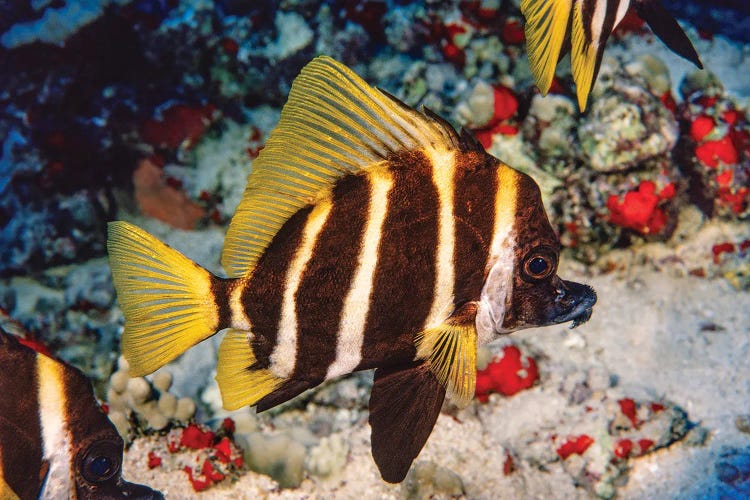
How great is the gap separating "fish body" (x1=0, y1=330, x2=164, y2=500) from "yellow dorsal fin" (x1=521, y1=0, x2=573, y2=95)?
2.09 meters

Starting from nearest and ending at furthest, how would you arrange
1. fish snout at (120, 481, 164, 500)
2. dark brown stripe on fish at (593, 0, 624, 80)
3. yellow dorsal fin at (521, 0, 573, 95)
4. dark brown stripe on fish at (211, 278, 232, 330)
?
1. dark brown stripe on fish at (211, 278, 232, 330)
2. fish snout at (120, 481, 164, 500)
3. yellow dorsal fin at (521, 0, 573, 95)
4. dark brown stripe on fish at (593, 0, 624, 80)

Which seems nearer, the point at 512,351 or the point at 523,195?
the point at 523,195

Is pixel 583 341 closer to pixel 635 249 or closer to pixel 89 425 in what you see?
pixel 635 249

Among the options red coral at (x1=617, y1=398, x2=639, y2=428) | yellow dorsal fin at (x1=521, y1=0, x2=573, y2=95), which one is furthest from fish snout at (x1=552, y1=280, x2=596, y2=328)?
red coral at (x1=617, y1=398, x2=639, y2=428)

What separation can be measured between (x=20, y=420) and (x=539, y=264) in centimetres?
172

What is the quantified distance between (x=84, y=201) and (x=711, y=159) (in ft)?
18.7

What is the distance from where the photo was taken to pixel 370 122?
5.49 ft

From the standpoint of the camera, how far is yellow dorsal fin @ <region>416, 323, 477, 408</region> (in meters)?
1.72

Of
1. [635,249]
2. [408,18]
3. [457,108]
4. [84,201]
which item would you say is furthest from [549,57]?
[84,201]

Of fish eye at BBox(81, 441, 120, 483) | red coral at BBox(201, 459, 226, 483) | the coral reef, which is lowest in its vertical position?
red coral at BBox(201, 459, 226, 483)

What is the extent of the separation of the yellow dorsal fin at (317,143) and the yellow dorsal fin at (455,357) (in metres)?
0.58

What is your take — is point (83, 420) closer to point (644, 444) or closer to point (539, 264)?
point (539, 264)

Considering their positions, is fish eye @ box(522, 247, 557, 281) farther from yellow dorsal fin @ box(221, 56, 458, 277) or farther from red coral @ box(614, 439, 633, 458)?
red coral @ box(614, 439, 633, 458)

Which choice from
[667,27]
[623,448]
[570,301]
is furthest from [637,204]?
[570,301]
